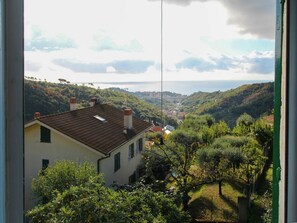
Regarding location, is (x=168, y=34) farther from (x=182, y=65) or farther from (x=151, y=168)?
(x=151, y=168)

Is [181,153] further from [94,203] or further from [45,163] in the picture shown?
[45,163]

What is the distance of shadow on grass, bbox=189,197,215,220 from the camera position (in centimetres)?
183

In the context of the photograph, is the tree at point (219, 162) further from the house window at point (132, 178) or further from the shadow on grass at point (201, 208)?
the house window at point (132, 178)

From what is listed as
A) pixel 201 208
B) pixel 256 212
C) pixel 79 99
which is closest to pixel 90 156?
pixel 79 99

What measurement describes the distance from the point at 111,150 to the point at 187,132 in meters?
0.49

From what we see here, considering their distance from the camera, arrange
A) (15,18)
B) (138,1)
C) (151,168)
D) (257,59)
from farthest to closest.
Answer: (151,168)
(257,59)
(138,1)
(15,18)

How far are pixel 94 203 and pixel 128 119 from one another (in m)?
0.53

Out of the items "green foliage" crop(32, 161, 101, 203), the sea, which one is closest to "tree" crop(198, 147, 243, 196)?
the sea

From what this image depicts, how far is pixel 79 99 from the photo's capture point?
1.82 metres

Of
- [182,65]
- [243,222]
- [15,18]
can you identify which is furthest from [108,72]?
[15,18]

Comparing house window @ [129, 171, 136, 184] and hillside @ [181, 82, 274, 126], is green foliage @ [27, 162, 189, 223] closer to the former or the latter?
house window @ [129, 171, 136, 184]

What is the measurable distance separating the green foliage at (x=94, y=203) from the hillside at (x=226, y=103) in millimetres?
587

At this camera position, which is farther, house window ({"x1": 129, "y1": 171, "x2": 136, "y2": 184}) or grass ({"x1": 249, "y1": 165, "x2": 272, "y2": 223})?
house window ({"x1": 129, "y1": 171, "x2": 136, "y2": 184})

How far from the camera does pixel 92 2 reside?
67.4 inches
